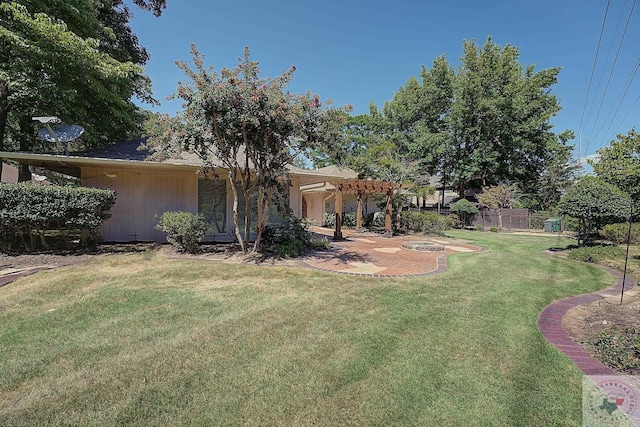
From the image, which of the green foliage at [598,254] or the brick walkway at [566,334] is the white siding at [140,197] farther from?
the green foliage at [598,254]

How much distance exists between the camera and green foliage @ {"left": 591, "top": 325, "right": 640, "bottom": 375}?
2959 millimetres

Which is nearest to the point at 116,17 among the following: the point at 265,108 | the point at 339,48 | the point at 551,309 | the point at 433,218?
the point at 339,48

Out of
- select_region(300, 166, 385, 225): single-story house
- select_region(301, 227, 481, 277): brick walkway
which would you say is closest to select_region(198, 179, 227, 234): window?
select_region(301, 227, 481, 277): brick walkway

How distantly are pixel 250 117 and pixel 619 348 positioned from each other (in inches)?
267

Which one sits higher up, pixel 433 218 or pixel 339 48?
pixel 339 48

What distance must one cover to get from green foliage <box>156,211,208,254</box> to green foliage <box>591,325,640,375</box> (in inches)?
327

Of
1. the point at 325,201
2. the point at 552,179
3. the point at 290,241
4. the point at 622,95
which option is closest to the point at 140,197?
the point at 290,241

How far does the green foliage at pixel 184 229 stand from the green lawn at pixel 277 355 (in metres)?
2.56

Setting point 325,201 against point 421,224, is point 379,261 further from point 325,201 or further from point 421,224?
point 325,201

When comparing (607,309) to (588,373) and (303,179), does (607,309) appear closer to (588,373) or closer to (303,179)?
(588,373)

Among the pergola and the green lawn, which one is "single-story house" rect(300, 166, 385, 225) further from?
the green lawn

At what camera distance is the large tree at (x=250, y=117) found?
654 cm

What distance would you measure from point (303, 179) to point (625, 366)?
10.2 m

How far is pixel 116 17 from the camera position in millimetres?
15148
